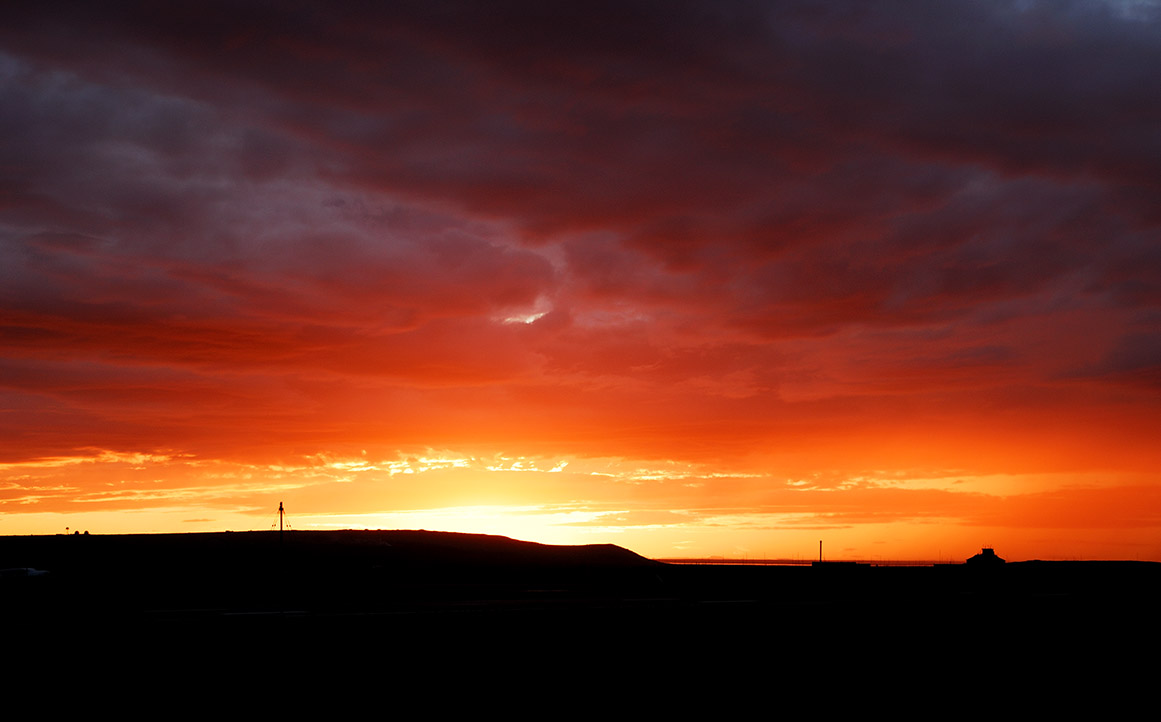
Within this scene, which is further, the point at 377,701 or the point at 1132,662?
the point at 1132,662

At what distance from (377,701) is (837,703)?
14761mm

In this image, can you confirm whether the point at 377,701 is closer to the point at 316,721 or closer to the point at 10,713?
the point at 316,721

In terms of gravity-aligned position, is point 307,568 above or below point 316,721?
below

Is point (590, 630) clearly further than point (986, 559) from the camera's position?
No

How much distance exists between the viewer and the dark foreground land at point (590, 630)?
36375 mm

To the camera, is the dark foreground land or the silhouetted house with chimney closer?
the dark foreground land

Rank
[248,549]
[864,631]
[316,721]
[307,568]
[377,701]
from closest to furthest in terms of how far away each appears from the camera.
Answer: [316,721], [377,701], [864,631], [307,568], [248,549]

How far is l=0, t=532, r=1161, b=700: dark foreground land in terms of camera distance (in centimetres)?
3638

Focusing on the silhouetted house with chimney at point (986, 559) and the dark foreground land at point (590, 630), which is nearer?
the dark foreground land at point (590, 630)

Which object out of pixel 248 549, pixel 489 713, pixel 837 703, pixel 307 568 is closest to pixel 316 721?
pixel 489 713

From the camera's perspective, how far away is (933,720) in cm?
2780

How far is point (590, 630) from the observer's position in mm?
49531

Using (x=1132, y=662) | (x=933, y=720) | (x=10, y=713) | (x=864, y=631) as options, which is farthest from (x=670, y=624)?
(x=10, y=713)

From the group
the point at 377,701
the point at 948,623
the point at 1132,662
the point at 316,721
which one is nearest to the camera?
the point at 316,721
